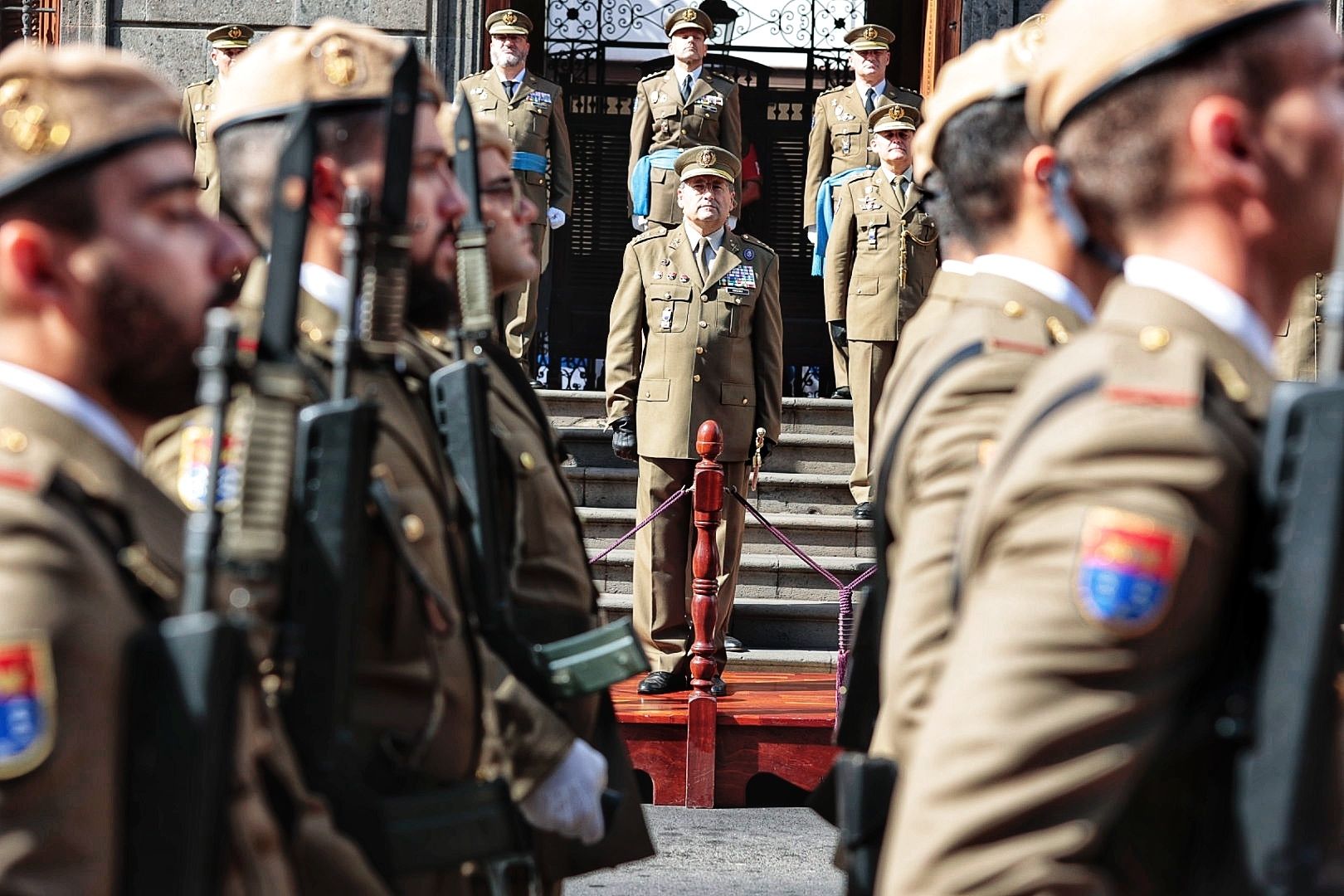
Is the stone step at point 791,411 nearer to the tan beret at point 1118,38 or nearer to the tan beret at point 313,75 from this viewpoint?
the tan beret at point 313,75

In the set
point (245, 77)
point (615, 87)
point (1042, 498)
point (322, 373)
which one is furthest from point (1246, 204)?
point (615, 87)

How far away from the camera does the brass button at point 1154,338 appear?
5.35 feet

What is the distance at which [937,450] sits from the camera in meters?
2.36

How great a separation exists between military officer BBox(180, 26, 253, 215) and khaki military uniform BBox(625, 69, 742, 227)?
2426 mm

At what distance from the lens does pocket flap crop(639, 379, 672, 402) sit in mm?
8547

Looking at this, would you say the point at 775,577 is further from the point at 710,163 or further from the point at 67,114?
the point at 67,114

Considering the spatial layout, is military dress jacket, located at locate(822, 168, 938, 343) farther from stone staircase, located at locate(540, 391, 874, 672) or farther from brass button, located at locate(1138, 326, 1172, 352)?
brass button, located at locate(1138, 326, 1172, 352)

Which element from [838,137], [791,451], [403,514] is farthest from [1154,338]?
[838,137]

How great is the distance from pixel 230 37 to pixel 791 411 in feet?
12.7

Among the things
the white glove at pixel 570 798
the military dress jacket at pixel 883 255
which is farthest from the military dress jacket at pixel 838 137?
the white glove at pixel 570 798

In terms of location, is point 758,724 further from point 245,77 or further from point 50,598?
point 50,598

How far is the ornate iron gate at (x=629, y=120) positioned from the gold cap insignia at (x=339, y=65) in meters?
9.46

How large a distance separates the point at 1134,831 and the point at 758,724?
543cm

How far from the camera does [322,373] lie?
2643mm
